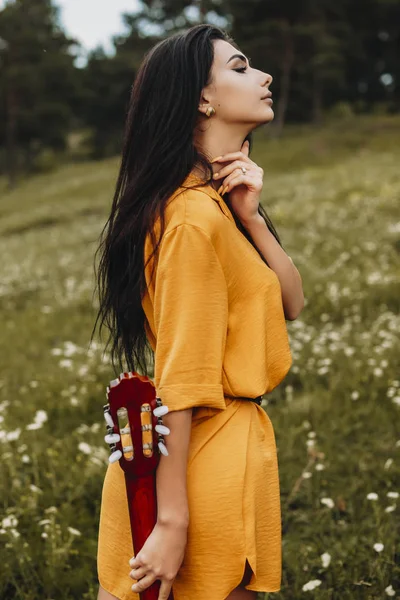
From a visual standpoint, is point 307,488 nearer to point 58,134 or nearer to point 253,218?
point 253,218

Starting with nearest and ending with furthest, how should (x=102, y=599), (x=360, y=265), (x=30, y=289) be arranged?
(x=102, y=599), (x=360, y=265), (x=30, y=289)

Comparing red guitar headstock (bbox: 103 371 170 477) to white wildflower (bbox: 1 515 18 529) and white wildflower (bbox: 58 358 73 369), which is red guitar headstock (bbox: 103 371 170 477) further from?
white wildflower (bbox: 58 358 73 369)

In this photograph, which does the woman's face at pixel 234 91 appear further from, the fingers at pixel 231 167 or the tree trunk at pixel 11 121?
the tree trunk at pixel 11 121

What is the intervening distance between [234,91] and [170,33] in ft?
154

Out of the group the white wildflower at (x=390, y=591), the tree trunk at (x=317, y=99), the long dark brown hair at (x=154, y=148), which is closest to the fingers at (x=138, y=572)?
the long dark brown hair at (x=154, y=148)

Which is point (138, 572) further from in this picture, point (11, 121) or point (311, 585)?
point (11, 121)

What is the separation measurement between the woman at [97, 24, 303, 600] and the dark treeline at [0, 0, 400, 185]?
39202 mm

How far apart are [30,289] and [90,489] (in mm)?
7653

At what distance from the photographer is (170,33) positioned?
151 ft

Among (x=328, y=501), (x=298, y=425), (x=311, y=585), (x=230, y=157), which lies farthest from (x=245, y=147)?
(x=298, y=425)

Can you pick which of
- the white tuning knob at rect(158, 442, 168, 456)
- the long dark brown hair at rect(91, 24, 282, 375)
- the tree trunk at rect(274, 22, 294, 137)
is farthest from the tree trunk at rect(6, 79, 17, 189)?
the white tuning knob at rect(158, 442, 168, 456)

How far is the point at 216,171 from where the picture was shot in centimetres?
216

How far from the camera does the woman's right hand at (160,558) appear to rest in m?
1.84

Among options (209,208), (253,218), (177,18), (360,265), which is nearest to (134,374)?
(209,208)
